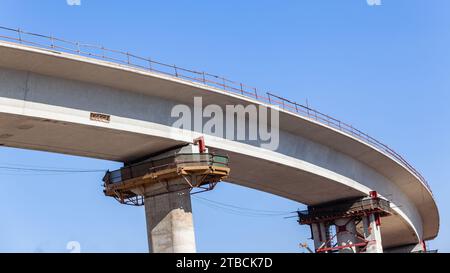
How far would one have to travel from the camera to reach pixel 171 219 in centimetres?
3675

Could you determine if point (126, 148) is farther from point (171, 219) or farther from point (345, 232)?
point (345, 232)

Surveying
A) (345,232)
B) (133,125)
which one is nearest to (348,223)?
(345,232)

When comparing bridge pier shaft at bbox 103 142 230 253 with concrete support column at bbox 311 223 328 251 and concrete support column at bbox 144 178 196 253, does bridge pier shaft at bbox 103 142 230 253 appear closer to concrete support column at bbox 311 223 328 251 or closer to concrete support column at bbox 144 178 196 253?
concrete support column at bbox 144 178 196 253

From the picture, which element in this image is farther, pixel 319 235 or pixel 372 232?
pixel 319 235

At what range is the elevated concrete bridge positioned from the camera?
99.9 ft

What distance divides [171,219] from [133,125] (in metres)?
5.67

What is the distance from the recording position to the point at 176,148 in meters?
37.0

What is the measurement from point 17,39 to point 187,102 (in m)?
10.2

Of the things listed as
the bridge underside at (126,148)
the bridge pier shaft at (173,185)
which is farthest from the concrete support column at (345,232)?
the bridge pier shaft at (173,185)
